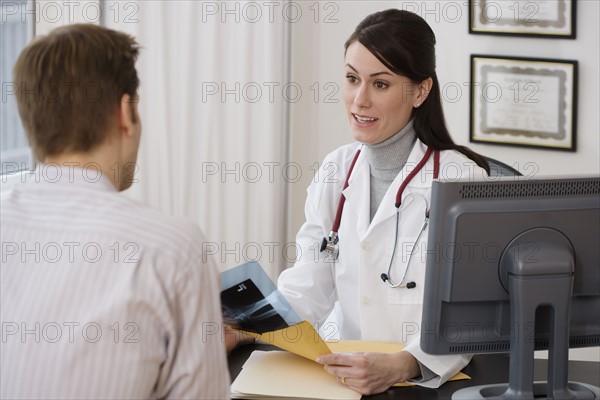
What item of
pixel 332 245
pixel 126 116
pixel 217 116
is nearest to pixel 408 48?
pixel 332 245

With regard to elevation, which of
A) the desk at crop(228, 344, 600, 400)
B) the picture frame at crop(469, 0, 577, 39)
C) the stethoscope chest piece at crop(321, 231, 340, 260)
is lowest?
the desk at crop(228, 344, 600, 400)

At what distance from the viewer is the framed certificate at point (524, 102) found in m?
3.46

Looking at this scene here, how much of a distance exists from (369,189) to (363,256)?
22 cm

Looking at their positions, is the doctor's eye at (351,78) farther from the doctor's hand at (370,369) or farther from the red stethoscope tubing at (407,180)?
the doctor's hand at (370,369)

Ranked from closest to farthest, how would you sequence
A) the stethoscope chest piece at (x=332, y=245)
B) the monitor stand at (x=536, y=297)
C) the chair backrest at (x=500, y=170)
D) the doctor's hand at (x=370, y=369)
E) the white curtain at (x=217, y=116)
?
the monitor stand at (x=536, y=297)
the doctor's hand at (x=370, y=369)
the stethoscope chest piece at (x=332, y=245)
the chair backrest at (x=500, y=170)
the white curtain at (x=217, y=116)

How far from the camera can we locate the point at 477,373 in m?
2.08

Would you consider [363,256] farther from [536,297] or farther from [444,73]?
[444,73]

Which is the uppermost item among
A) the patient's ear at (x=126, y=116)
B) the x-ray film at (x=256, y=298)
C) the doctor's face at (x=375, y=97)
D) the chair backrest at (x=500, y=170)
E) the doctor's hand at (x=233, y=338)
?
the doctor's face at (x=375, y=97)

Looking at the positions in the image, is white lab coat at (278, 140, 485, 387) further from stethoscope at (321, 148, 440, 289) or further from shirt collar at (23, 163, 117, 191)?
shirt collar at (23, 163, 117, 191)

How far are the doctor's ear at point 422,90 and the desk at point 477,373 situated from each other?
73 cm

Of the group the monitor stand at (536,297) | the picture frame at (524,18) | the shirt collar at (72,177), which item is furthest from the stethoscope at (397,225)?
the picture frame at (524,18)

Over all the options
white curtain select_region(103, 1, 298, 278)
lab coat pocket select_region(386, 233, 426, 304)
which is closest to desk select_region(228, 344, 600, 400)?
lab coat pocket select_region(386, 233, 426, 304)

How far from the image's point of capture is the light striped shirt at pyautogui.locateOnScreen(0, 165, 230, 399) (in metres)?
1.28

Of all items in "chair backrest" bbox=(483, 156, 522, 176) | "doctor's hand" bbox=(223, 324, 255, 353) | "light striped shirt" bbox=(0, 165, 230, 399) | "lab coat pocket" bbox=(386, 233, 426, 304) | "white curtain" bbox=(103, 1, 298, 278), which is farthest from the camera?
"white curtain" bbox=(103, 1, 298, 278)
